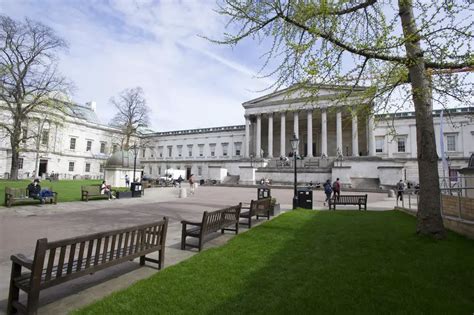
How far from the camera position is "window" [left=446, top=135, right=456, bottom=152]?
4391cm

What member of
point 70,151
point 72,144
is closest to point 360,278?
point 70,151

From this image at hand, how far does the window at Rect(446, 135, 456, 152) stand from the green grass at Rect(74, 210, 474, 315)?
156ft

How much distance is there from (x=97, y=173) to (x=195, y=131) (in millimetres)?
24753

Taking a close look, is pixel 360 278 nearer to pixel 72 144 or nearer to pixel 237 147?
pixel 237 147

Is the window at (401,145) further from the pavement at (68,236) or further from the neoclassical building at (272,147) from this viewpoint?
the pavement at (68,236)

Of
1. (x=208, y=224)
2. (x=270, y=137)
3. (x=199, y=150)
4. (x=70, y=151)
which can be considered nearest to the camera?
(x=208, y=224)

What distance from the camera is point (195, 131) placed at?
6712cm

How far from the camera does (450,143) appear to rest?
4428 cm

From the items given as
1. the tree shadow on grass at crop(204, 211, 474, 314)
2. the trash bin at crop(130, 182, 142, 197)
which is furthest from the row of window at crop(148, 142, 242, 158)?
the tree shadow on grass at crop(204, 211, 474, 314)

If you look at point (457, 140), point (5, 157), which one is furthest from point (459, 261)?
point (5, 157)

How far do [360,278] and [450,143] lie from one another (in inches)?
2056

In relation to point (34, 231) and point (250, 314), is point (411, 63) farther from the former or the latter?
point (34, 231)

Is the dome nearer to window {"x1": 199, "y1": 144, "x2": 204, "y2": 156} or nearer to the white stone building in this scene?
the white stone building

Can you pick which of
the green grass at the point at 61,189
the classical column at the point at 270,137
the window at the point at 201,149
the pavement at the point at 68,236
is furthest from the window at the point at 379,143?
the green grass at the point at 61,189
